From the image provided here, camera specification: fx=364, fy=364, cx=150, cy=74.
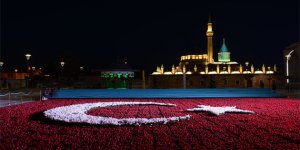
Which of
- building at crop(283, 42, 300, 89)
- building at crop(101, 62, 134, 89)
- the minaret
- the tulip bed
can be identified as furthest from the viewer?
the minaret

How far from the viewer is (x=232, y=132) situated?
9633 mm

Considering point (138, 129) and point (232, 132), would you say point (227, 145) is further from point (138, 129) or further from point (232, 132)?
point (138, 129)

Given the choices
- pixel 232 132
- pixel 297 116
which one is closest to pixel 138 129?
pixel 232 132

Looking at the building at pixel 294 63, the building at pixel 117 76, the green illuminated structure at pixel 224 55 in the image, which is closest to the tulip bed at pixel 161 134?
the building at pixel 117 76

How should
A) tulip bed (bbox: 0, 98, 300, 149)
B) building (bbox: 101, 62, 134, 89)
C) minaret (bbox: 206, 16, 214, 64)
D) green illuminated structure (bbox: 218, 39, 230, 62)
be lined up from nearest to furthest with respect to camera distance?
tulip bed (bbox: 0, 98, 300, 149) → building (bbox: 101, 62, 134, 89) → minaret (bbox: 206, 16, 214, 64) → green illuminated structure (bbox: 218, 39, 230, 62)

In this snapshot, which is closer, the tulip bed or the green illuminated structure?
the tulip bed

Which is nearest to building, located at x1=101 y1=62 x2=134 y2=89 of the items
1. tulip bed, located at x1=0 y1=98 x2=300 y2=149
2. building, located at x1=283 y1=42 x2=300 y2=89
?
building, located at x1=283 y1=42 x2=300 y2=89

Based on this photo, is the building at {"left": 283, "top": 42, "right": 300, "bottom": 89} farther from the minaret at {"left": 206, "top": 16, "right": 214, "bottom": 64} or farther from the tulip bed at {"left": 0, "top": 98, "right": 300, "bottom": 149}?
the minaret at {"left": 206, "top": 16, "right": 214, "bottom": 64}

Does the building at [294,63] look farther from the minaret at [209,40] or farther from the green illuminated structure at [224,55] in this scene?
the green illuminated structure at [224,55]

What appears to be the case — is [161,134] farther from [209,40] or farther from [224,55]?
[224,55]

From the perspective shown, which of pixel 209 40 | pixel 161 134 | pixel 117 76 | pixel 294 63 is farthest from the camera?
pixel 209 40

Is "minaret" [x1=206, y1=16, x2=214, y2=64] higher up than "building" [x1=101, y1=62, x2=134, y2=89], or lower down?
higher up

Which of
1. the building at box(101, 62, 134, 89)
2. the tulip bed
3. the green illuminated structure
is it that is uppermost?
the green illuminated structure

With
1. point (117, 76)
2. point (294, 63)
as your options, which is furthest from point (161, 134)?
point (294, 63)
